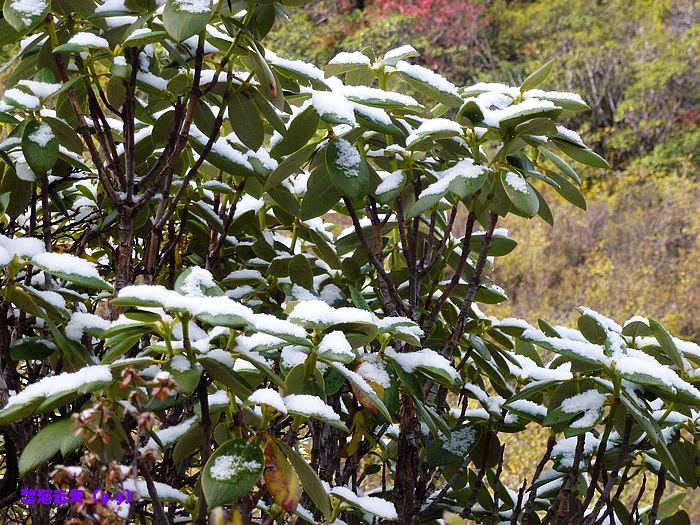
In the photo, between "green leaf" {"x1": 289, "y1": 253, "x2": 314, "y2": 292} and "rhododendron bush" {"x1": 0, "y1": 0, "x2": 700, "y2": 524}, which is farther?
"green leaf" {"x1": 289, "y1": 253, "x2": 314, "y2": 292}

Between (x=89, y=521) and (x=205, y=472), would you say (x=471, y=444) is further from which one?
(x=89, y=521)

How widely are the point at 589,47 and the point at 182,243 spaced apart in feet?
30.9

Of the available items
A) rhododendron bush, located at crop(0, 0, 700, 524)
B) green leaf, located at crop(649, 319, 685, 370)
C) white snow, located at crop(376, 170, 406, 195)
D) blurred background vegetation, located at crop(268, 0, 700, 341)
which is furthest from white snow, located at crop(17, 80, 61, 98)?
blurred background vegetation, located at crop(268, 0, 700, 341)

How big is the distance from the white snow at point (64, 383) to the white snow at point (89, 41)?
45 centimetres

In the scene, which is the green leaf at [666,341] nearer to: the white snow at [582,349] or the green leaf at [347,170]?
the white snow at [582,349]

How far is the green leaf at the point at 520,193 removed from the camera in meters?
1.02

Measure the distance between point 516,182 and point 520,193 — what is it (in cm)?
2

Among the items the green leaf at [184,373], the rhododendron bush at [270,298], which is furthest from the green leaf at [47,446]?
the green leaf at [184,373]

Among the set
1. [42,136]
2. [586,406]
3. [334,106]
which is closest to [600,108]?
[586,406]

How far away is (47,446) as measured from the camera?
2.53 ft

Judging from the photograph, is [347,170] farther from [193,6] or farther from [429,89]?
[193,6]

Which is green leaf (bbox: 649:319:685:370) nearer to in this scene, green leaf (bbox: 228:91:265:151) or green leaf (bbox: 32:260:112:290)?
green leaf (bbox: 228:91:265:151)

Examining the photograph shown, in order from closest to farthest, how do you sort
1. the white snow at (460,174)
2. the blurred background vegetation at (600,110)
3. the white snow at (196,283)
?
the white snow at (196,283) → the white snow at (460,174) → the blurred background vegetation at (600,110)

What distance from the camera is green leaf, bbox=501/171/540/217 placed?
1021mm
